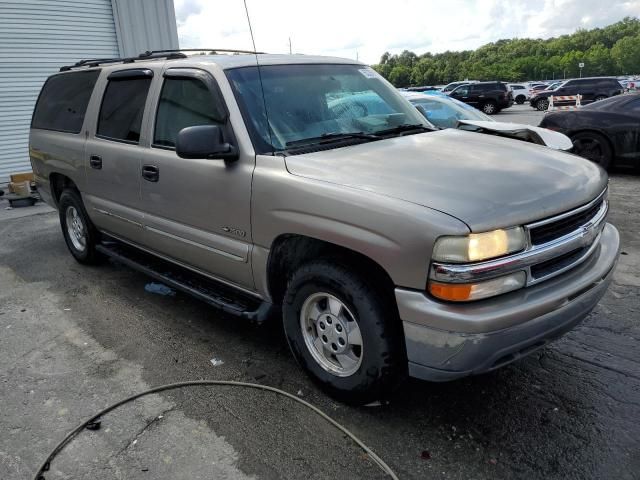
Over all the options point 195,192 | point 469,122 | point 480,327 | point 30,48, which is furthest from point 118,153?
point 30,48

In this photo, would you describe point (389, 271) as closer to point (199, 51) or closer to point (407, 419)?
point (407, 419)

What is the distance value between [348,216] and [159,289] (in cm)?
276

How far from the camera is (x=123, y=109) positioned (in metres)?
4.32

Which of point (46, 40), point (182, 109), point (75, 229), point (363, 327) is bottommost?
point (75, 229)

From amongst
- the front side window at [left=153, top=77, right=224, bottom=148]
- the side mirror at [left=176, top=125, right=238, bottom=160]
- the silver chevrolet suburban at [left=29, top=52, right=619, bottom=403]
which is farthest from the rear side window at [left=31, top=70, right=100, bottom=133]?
the side mirror at [left=176, top=125, right=238, bottom=160]

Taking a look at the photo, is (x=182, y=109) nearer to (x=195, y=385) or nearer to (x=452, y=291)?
(x=195, y=385)

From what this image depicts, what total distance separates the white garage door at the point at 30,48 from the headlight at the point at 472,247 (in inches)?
426

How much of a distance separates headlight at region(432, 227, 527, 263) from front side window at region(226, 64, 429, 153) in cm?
127

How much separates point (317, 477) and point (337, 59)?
296 cm

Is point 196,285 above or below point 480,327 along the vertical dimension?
below

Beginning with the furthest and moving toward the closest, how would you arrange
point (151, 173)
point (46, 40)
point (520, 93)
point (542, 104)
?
point (520, 93)
point (542, 104)
point (46, 40)
point (151, 173)

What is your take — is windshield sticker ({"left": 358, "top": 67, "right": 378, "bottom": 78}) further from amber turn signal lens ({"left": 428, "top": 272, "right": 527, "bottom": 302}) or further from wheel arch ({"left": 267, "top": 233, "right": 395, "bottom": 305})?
amber turn signal lens ({"left": 428, "top": 272, "right": 527, "bottom": 302})

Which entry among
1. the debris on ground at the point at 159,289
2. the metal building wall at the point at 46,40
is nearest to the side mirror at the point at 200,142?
the debris on ground at the point at 159,289

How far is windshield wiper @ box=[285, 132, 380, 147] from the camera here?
3188 mm
